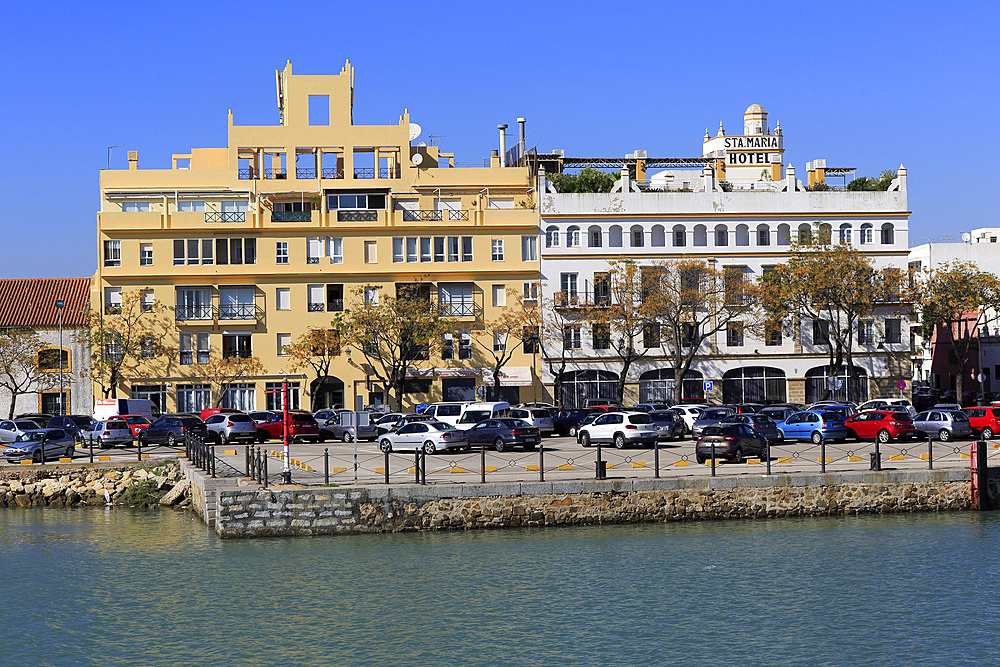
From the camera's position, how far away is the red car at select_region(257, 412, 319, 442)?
176 feet

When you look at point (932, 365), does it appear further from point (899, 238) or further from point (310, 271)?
point (310, 271)

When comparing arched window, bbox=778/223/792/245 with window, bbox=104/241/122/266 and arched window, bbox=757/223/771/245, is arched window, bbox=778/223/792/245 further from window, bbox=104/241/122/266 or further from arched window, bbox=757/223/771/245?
window, bbox=104/241/122/266

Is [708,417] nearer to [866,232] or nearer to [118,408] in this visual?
[118,408]

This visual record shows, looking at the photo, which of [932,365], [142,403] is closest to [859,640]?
[142,403]

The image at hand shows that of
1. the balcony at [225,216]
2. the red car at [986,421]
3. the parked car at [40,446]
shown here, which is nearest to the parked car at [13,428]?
the parked car at [40,446]

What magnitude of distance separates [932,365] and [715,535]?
68.8 m

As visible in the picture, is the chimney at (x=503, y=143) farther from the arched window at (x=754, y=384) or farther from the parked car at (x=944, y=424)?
the parked car at (x=944, y=424)

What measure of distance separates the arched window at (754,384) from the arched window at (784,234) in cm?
861

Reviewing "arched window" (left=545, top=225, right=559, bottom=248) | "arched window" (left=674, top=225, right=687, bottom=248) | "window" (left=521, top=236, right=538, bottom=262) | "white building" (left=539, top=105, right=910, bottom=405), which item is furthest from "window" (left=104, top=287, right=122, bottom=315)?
"arched window" (left=674, top=225, right=687, bottom=248)

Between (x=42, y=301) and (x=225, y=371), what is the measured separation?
14.5 meters

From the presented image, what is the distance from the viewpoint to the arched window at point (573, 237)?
7831cm

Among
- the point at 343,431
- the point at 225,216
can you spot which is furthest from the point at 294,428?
the point at 225,216

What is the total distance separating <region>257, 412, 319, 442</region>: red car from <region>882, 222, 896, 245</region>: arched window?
146 ft

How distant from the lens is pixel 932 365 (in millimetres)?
95312
